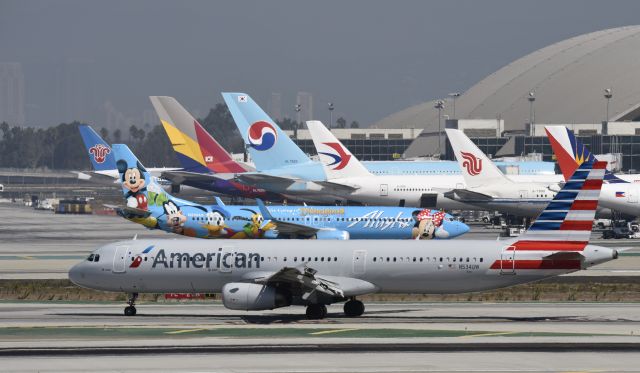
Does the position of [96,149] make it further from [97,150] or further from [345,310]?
[345,310]

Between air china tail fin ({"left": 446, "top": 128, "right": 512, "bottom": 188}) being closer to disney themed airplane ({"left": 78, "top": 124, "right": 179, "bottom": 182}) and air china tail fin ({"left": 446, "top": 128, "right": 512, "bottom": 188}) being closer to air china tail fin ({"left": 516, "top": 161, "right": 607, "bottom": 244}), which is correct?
disney themed airplane ({"left": 78, "top": 124, "right": 179, "bottom": 182})

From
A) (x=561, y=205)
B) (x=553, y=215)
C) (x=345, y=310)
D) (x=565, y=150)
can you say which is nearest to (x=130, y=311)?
(x=345, y=310)

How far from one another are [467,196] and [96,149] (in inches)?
1373

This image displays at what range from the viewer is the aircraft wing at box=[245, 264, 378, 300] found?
160 feet

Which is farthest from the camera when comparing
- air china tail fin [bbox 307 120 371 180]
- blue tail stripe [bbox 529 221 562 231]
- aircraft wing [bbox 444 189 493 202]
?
air china tail fin [bbox 307 120 371 180]

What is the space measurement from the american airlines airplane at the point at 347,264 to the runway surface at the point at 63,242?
14468 mm

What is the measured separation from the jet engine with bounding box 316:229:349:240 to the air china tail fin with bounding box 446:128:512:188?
2688 cm

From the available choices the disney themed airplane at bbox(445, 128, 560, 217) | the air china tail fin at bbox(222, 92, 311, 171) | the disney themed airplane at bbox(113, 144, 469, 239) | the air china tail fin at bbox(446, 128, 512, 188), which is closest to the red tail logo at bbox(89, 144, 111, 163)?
the air china tail fin at bbox(222, 92, 311, 171)

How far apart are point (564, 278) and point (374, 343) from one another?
92.1 ft

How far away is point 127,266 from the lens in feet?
171

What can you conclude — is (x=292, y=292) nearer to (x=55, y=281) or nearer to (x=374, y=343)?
(x=374, y=343)

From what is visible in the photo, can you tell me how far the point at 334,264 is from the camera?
51.3 metres

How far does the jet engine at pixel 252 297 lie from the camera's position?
49.0 metres

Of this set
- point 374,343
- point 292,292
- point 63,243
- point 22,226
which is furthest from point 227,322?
point 22,226
